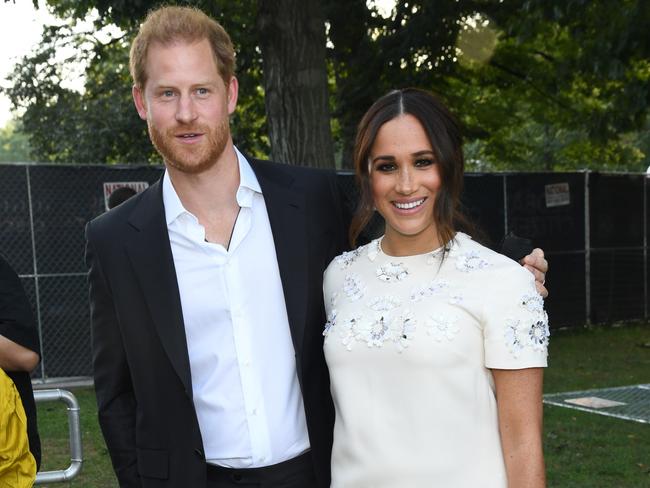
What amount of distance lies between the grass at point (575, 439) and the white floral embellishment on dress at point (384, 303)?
453 cm

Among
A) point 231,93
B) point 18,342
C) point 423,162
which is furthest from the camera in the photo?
point 18,342

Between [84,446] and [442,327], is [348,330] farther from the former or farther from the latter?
[84,446]

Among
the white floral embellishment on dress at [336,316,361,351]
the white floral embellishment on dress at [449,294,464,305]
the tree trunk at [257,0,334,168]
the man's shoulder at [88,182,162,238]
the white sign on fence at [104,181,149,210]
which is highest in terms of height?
the tree trunk at [257,0,334,168]

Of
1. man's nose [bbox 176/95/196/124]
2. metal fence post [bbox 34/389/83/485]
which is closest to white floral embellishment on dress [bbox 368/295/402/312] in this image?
man's nose [bbox 176/95/196/124]

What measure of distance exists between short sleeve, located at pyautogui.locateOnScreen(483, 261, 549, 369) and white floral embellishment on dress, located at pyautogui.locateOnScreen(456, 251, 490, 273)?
7 centimetres

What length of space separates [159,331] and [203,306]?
16cm

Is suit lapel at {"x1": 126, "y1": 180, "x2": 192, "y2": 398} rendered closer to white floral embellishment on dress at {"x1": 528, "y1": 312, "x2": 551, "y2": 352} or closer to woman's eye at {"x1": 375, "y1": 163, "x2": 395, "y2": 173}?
woman's eye at {"x1": 375, "y1": 163, "x2": 395, "y2": 173}

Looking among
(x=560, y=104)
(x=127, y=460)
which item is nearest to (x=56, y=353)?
(x=127, y=460)

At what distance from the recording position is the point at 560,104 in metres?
21.2

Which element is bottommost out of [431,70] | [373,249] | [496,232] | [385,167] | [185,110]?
[496,232]

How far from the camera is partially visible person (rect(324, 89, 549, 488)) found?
2500 millimetres

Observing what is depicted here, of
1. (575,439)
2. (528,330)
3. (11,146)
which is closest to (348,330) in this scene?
(528,330)

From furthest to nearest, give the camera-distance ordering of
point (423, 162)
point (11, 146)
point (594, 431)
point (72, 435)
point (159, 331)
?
point (11, 146), point (594, 431), point (72, 435), point (159, 331), point (423, 162)

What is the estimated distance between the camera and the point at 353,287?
2.83m
